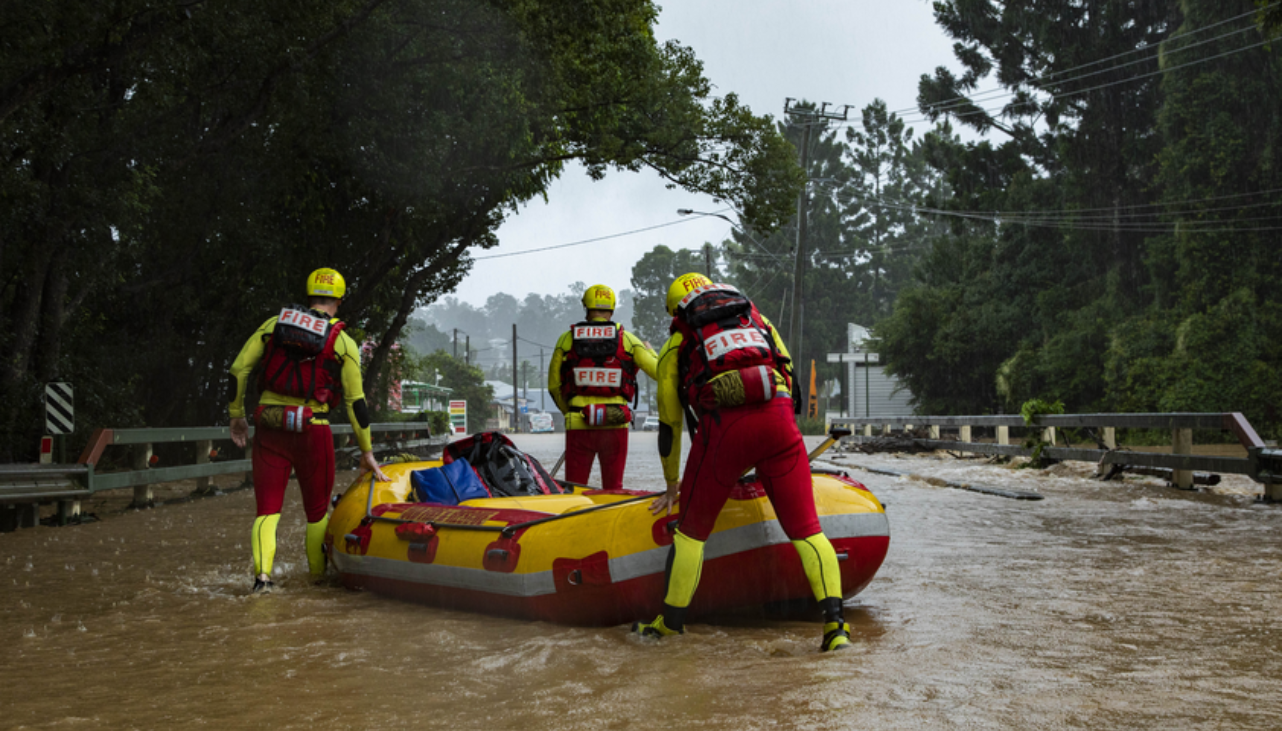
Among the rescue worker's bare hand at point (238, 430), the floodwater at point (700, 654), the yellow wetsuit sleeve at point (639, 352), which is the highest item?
the yellow wetsuit sleeve at point (639, 352)

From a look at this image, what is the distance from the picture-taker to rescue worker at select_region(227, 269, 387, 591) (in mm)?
6348

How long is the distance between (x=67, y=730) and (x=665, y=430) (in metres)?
2.74

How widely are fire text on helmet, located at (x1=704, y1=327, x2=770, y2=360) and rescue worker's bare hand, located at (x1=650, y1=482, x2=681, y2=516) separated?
0.69m

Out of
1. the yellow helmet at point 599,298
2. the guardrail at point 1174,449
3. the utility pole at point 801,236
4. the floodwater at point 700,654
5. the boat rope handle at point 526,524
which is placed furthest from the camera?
the utility pole at point 801,236

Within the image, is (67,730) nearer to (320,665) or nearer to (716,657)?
(320,665)

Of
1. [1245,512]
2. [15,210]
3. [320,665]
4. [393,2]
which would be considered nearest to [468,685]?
[320,665]

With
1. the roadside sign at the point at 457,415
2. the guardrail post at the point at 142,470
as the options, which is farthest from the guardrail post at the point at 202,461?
the roadside sign at the point at 457,415

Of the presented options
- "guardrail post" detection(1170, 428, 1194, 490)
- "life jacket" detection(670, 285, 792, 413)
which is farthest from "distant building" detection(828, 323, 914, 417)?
"life jacket" detection(670, 285, 792, 413)

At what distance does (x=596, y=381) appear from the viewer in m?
7.61

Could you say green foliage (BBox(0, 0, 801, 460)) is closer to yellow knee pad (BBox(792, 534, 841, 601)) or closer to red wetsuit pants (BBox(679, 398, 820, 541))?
red wetsuit pants (BBox(679, 398, 820, 541))

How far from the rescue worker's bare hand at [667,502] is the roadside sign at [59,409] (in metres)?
9.17

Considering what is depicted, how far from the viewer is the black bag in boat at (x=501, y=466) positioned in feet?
23.6

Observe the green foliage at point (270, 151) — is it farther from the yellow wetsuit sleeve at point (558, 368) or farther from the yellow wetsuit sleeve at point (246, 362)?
the yellow wetsuit sleeve at point (558, 368)

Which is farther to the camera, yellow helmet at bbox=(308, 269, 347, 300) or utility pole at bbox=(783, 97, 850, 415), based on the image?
utility pole at bbox=(783, 97, 850, 415)
